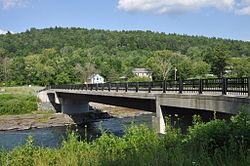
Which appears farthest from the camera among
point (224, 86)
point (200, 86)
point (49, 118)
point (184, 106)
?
point (49, 118)

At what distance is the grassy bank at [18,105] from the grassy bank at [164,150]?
55143 millimetres

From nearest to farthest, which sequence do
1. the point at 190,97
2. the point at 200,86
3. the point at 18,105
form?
the point at 190,97 < the point at 200,86 < the point at 18,105

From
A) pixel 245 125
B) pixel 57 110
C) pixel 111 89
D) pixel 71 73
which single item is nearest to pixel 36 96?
pixel 57 110

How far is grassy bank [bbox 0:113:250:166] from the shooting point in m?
7.55

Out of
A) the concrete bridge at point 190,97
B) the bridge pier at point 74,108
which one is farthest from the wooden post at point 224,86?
the bridge pier at point 74,108

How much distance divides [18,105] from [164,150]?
6088cm

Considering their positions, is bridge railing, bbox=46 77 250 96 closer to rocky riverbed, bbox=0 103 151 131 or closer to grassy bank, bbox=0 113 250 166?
grassy bank, bbox=0 113 250 166

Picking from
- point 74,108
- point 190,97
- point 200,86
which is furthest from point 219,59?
point 190,97

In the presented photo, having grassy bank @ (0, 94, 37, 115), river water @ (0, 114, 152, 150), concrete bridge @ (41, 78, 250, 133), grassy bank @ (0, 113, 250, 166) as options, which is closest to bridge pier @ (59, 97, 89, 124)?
river water @ (0, 114, 152, 150)

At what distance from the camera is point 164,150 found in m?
8.77

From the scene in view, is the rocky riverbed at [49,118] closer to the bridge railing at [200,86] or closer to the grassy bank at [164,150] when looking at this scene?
the bridge railing at [200,86]

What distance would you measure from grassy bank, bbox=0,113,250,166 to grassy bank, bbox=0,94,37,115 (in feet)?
181

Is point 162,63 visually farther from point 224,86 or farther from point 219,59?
point 224,86

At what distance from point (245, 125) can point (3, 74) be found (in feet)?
407
